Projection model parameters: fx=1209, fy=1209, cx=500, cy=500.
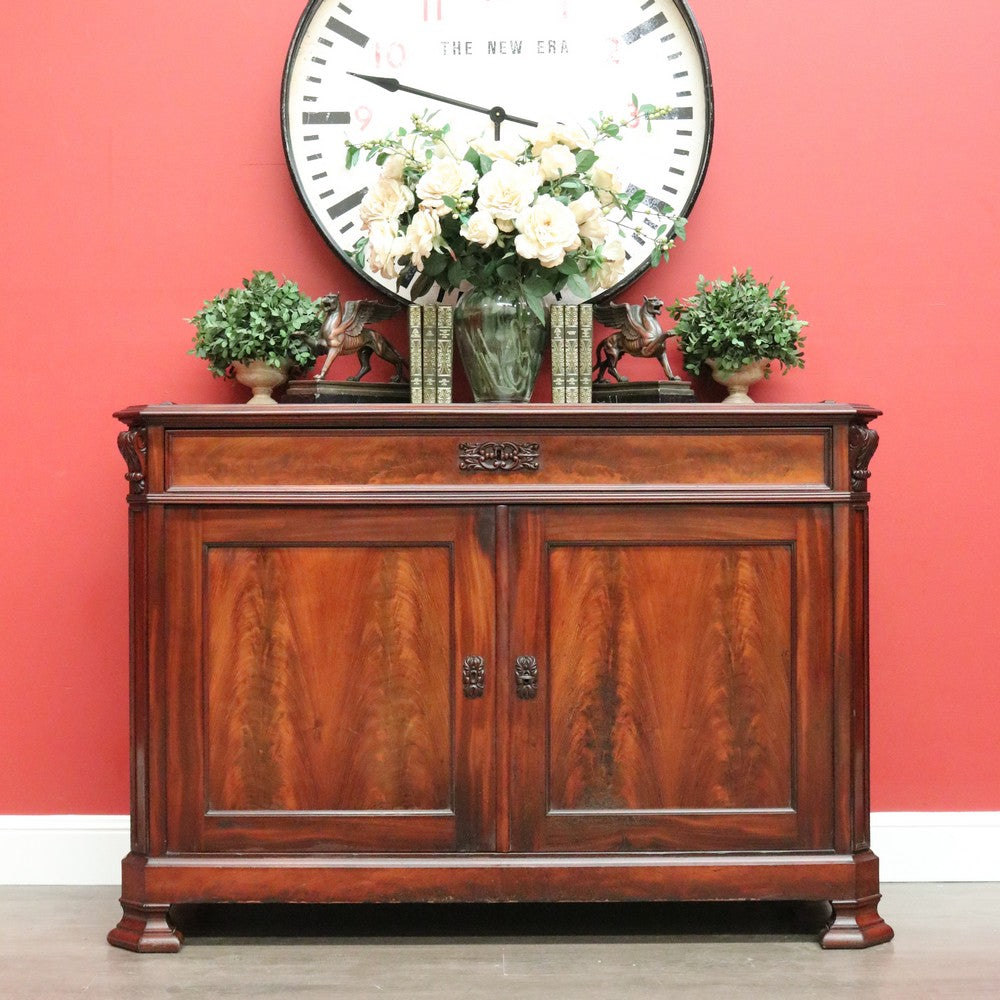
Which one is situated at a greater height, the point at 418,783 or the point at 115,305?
the point at 115,305

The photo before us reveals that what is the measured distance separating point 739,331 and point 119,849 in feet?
5.92

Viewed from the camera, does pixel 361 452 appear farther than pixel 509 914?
No

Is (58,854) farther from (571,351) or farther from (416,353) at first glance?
(571,351)

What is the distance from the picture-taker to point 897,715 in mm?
2789

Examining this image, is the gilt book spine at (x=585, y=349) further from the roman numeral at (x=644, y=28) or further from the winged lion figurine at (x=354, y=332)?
the roman numeral at (x=644, y=28)

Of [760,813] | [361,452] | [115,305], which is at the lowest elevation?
[760,813]

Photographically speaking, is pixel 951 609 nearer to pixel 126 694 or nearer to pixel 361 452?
pixel 361 452

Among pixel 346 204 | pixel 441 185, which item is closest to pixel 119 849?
pixel 346 204

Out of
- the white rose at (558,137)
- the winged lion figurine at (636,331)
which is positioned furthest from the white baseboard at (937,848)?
the white rose at (558,137)

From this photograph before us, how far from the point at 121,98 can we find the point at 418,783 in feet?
5.52

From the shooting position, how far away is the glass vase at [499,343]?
94.3 inches

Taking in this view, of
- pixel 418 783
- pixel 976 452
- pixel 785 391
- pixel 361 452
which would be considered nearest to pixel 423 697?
pixel 418 783

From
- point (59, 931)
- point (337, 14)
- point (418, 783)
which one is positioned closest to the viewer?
point (418, 783)

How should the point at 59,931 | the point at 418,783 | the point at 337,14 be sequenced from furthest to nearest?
the point at 337,14 → the point at 59,931 → the point at 418,783
